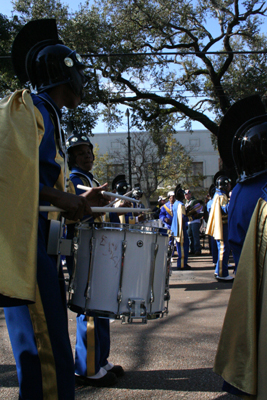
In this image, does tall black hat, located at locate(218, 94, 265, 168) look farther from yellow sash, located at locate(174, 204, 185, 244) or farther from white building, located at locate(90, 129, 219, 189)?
white building, located at locate(90, 129, 219, 189)

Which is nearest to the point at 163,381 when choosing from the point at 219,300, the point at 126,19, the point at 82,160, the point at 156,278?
the point at 156,278

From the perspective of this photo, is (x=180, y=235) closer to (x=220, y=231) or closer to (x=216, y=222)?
(x=216, y=222)

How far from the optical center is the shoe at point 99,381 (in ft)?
9.93

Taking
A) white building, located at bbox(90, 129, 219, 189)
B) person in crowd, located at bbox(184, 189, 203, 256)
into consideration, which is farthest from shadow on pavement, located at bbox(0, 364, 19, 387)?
white building, located at bbox(90, 129, 219, 189)

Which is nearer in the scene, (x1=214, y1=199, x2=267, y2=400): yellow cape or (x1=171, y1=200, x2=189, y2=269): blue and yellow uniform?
(x1=214, y1=199, x2=267, y2=400): yellow cape

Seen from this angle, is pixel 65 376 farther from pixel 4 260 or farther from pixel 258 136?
pixel 258 136

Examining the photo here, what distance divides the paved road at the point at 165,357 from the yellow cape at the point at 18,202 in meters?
1.76

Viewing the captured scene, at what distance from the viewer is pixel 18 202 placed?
161 cm

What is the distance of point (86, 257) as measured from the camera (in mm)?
2193

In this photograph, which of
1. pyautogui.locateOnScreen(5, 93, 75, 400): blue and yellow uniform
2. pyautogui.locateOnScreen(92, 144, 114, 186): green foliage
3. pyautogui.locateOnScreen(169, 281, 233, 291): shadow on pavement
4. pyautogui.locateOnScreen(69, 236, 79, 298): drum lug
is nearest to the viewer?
pyautogui.locateOnScreen(5, 93, 75, 400): blue and yellow uniform

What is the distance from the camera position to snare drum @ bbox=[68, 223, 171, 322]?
219 centimetres

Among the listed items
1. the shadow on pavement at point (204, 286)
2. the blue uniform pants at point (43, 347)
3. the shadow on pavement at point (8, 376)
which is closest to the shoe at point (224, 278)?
the shadow on pavement at point (204, 286)

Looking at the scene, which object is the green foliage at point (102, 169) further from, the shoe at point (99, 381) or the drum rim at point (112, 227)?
the drum rim at point (112, 227)

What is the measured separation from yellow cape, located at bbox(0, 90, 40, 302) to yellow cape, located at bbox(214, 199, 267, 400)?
1.24 m
